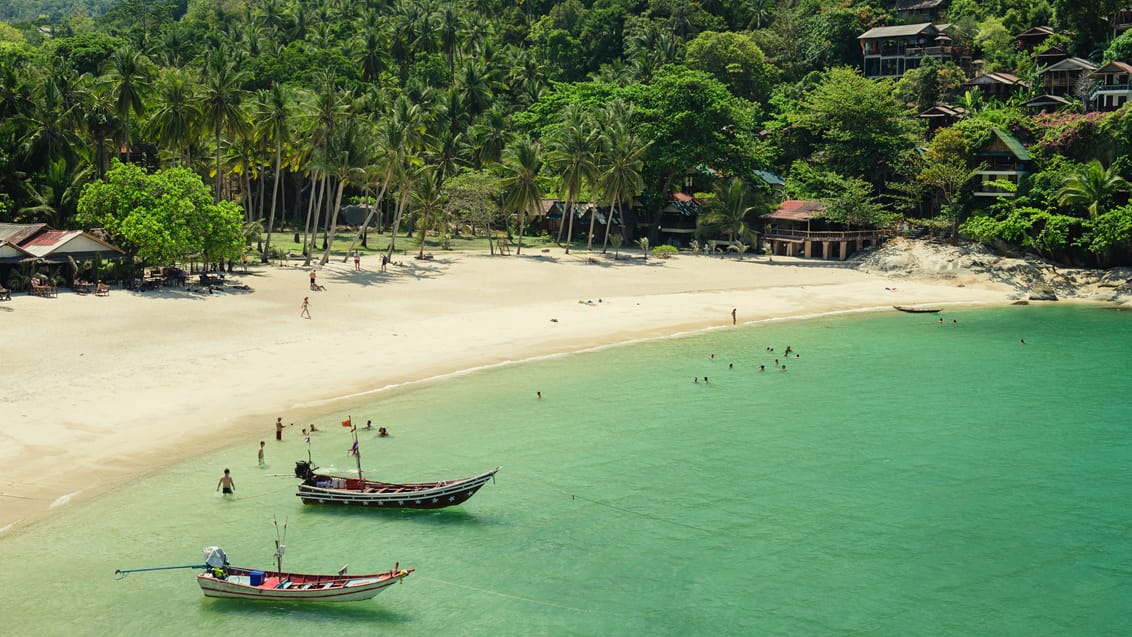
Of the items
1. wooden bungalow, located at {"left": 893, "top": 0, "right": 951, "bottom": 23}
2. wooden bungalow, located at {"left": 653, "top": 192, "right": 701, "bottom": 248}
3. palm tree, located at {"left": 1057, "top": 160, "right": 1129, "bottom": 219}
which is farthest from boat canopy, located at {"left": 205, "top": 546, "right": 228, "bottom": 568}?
wooden bungalow, located at {"left": 893, "top": 0, "right": 951, "bottom": 23}

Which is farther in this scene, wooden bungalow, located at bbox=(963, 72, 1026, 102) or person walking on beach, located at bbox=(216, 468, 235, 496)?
wooden bungalow, located at bbox=(963, 72, 1026, 102)

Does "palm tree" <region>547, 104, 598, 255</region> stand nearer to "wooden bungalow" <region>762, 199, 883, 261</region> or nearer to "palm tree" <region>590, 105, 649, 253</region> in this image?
"palm tree" <region>590, 105, 649, 253</region>

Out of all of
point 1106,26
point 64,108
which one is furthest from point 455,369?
point 1106,26

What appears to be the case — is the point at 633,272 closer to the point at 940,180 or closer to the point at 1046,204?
the point at 940,180

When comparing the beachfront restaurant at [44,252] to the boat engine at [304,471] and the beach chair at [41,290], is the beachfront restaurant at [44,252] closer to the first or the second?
the beach chair at [41,290]

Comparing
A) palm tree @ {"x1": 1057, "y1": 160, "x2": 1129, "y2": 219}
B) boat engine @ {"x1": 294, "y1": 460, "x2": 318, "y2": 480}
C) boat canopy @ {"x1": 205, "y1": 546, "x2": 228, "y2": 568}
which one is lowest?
boat canopy @ {"x1": 205, "y1": 546, "x2": 228, "y2": 568}

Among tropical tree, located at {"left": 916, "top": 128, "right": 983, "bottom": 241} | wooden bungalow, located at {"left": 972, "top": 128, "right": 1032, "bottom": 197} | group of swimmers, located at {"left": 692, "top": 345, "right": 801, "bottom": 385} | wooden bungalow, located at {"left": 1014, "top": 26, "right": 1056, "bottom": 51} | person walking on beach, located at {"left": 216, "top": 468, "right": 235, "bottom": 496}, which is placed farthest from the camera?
wooden bungalow, located at {"left": 1014, "top": 26, "right": 1056, "bottom": 51}

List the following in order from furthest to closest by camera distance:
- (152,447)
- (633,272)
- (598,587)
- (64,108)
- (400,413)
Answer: (633,272) < (64,108) < (400,413) < (152,447) < (598,587)
